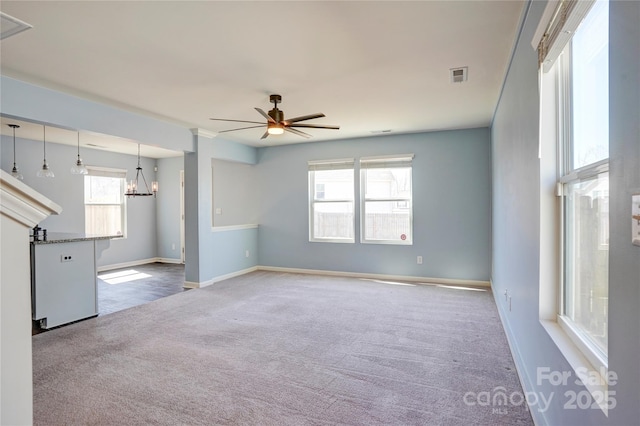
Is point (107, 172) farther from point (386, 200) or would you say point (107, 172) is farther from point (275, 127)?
point (386, 200)

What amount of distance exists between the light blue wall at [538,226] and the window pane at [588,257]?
181 mm

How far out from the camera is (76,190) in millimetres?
6680

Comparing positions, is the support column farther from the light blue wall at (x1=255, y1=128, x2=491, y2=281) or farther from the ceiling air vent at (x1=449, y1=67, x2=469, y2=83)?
the ceiling air vent at (x1=449, y1=67, x2=469, y2=83)

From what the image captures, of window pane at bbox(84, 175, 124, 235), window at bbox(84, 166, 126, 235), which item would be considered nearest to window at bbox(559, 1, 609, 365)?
window at bbox(84, 166, 126, 235)

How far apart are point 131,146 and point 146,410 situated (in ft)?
18.8

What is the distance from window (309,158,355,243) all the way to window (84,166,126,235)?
13.7ft

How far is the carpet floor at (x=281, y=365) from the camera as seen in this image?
2.17m

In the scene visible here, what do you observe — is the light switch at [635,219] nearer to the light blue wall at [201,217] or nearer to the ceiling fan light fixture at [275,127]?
the ceiling fan light fixture at [275,127]

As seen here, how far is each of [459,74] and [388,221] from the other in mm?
3174

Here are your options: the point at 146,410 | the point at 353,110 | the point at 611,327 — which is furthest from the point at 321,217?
the point at 611,327

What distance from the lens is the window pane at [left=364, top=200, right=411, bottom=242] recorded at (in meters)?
6.02

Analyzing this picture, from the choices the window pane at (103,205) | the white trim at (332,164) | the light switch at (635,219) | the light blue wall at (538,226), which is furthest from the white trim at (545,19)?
the window pane at (103,205)

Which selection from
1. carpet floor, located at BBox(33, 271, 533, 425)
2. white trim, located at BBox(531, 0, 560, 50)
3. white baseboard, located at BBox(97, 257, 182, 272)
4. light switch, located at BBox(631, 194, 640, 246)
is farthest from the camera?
white baseboard, located at BBox(97, 257, 182, 272)

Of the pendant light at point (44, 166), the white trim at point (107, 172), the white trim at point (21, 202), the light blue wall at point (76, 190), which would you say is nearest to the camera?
the white trim at point (21, 202)
